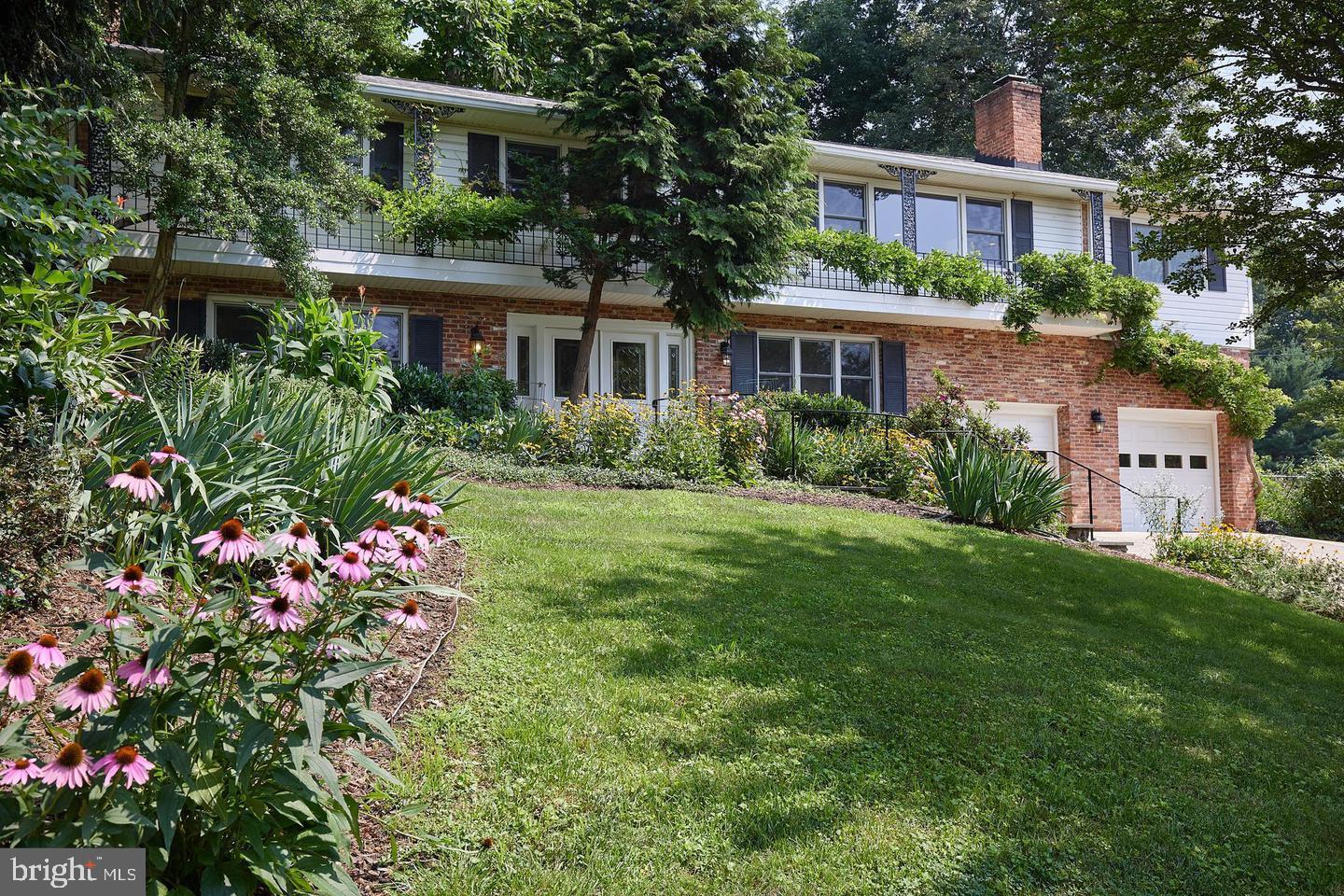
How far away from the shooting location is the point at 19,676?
179cm

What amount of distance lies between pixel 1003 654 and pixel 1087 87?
5.55 meters

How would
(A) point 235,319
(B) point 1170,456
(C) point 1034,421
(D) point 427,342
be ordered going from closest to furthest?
1. (A) point 235,319
2. (D) point 427,342
3. (C) point 1034,421
4. (B) point 1170,456

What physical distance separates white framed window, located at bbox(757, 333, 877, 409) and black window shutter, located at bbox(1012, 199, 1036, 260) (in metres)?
4.01

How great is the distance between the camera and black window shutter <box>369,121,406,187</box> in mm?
14742

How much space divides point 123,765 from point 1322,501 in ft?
71.5

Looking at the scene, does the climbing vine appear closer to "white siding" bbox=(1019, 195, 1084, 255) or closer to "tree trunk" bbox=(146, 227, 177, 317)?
"white siding" bbox=(1019, 195, 1084, 255)

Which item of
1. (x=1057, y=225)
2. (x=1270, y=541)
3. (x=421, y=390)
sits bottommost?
(x=1270, y=541)

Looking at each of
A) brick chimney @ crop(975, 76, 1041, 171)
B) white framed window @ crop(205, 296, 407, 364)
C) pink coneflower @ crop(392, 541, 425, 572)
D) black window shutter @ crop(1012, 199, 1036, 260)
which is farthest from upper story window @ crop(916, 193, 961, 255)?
pink coneflower @ crop(392, 541, 425, 572)

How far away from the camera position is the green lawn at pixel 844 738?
294 centimetres

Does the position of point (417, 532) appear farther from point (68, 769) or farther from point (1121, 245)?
point (1121, 245)

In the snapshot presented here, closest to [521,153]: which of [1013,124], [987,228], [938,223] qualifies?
[938,223]

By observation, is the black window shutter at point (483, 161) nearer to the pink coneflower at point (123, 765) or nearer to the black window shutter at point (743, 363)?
the black window shutter at point (743, 363)

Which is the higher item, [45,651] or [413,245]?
[413,245]

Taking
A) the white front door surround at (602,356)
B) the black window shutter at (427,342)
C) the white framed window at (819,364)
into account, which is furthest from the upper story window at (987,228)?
the black window shutter at (427,342)
